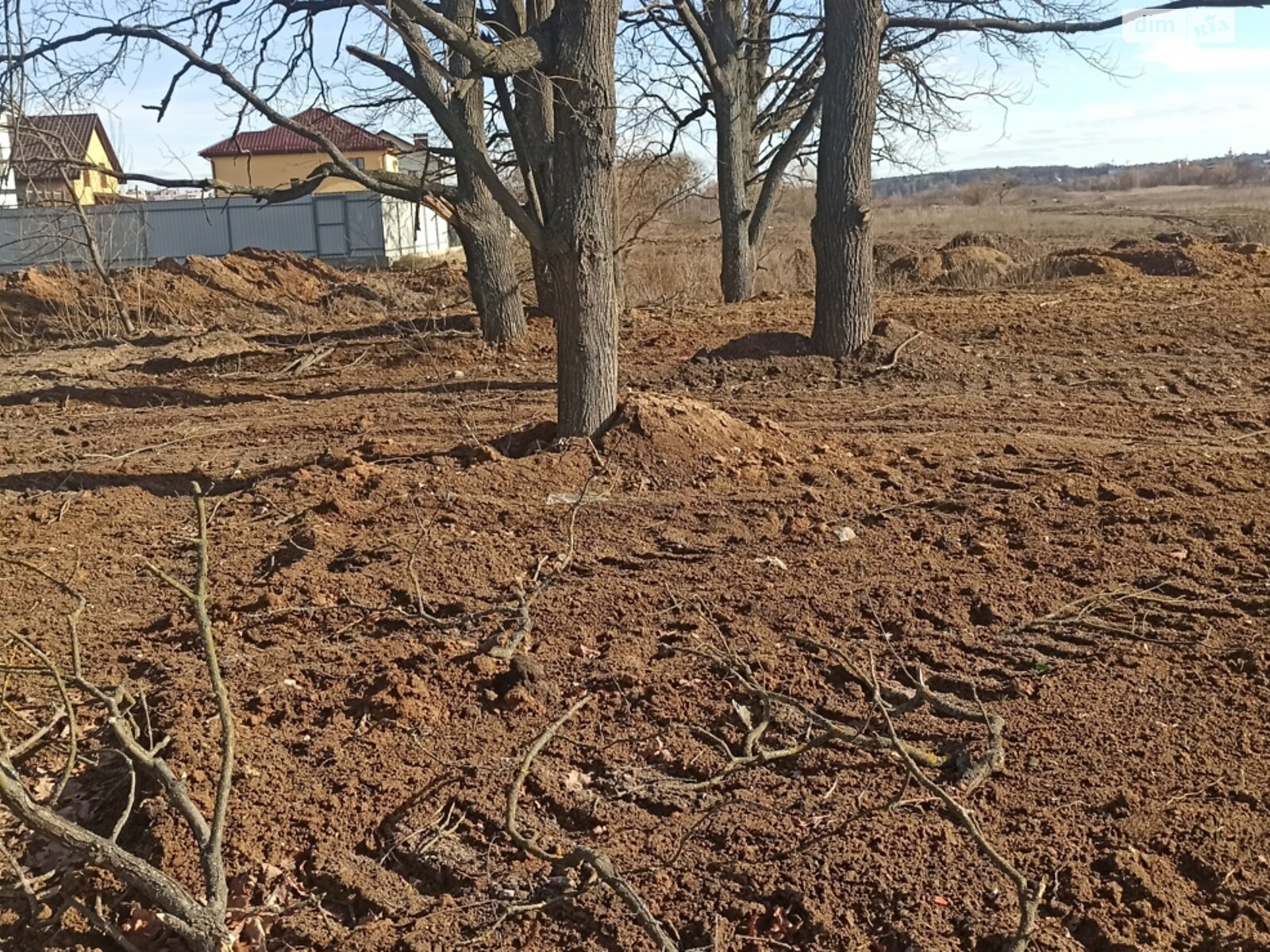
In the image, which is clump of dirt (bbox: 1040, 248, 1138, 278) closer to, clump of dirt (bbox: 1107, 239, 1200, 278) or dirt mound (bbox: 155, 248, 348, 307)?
clump of dirt (bbox: 1107, 239, 1200, 278)

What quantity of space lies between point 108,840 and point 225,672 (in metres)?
1.52

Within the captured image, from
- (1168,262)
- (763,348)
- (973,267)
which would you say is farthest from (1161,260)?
(763,348)

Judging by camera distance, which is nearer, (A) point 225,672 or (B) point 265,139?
(A) point 225,672

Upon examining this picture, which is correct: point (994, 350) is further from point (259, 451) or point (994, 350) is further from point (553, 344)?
point (259, 451)

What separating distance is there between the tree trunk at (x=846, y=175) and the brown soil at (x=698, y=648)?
1.10 metres

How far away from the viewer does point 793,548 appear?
16.3 ft

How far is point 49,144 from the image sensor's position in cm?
895

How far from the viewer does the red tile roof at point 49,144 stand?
8.20m

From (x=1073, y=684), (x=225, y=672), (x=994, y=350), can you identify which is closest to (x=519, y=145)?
(x=994, y=350)

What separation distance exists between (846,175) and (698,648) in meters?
6.47

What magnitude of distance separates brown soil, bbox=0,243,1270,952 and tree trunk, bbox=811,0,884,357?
1103mm

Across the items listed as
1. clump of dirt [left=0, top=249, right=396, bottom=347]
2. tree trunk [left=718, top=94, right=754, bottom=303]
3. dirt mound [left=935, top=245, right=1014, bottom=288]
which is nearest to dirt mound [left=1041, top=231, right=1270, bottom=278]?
dirt mound [left=935, top=245, right=1014, bottom=288]

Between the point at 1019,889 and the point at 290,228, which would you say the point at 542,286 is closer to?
the point at 1019,889

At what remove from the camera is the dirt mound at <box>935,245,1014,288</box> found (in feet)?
54.4
